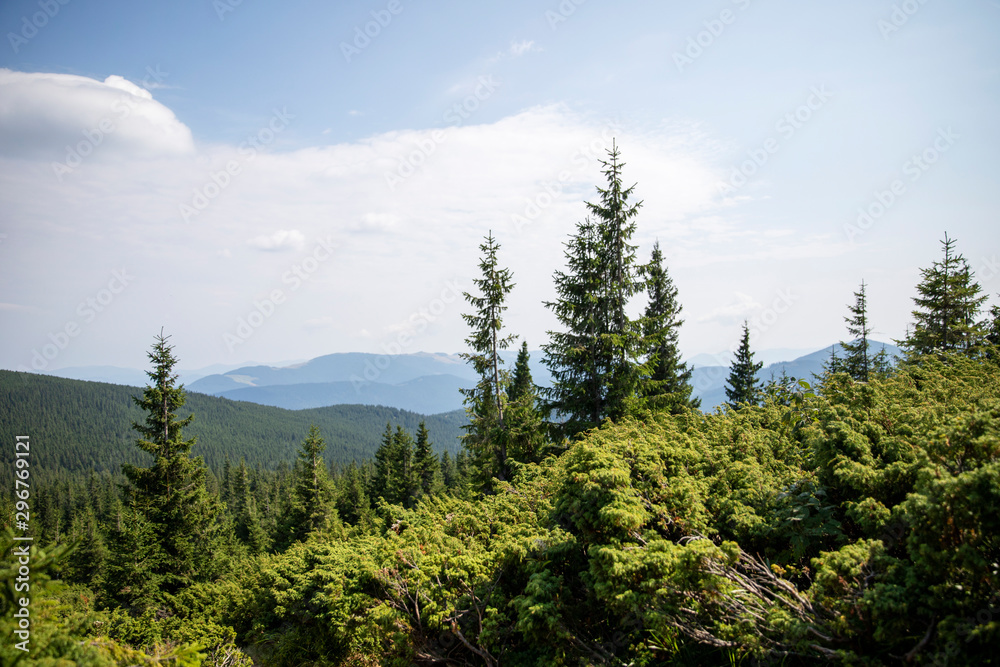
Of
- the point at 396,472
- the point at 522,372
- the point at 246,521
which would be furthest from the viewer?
the point at 246,521

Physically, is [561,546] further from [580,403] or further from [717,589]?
[580,403]

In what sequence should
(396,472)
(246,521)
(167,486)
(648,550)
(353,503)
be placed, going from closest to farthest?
(648,550) → (167,486) → (353,503) → (396,472) → (246,521)

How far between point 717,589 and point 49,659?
6.16 m

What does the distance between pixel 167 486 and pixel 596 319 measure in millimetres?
21026

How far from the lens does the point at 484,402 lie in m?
20.2

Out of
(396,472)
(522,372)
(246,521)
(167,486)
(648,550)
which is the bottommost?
(246,521)

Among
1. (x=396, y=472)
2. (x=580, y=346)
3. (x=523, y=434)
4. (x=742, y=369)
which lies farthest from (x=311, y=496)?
(x=742, y=369)

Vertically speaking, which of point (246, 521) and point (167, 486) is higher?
point (167, 486)

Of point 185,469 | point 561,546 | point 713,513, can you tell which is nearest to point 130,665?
point 561,546

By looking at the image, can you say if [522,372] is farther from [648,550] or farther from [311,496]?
[648,550]

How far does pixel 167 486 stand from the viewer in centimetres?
2145

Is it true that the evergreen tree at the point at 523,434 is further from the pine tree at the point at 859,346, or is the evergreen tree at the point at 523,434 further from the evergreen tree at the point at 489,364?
the pine tree at the point at 859,346

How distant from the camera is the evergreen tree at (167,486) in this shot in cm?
2117

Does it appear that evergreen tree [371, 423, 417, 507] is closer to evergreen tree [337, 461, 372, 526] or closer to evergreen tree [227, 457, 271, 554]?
evergreen tree [337, 461, 372, 526]
